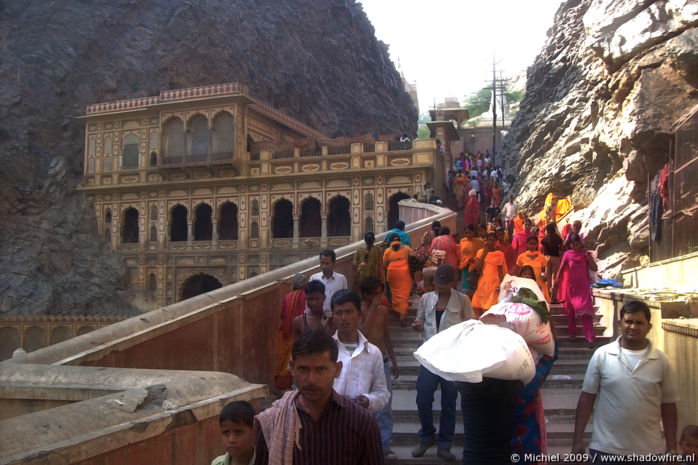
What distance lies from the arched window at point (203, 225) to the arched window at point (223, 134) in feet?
13.5

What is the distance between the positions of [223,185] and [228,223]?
8.66 ft

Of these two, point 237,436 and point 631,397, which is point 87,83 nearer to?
point 237,436

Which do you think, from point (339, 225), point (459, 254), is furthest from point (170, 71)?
point (459, 254)

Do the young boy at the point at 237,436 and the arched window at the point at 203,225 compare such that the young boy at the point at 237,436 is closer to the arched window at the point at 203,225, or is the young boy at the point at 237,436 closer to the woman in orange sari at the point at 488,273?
the woman in orange sari at the point at 488,273

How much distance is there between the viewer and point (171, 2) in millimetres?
41844

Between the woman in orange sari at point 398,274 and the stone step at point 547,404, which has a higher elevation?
the woman in orange sari at point 398,274

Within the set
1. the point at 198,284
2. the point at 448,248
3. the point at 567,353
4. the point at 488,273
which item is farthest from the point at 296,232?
the point at 567,353

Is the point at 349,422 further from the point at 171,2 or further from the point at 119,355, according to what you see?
the point at 171,2

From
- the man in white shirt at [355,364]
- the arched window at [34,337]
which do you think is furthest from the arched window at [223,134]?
the man in white shirt at [355,364]

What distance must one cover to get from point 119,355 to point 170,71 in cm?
3724

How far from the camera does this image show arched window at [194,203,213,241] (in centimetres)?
3528

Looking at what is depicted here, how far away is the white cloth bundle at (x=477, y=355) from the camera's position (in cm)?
293

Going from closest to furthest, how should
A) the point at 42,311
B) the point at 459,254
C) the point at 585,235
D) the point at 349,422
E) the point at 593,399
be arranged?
1. the point at 349,422
2. the point at 593,399
3. the point at 459,254
4. the point at 585,235
5. the point at 42,311

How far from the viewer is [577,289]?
797cm
